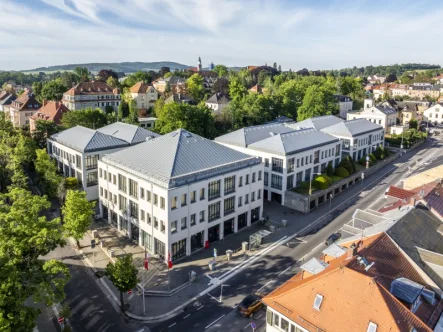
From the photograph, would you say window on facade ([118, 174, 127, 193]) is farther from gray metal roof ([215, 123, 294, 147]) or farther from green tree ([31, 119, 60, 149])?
green tree ([31, 119, 60, 149])

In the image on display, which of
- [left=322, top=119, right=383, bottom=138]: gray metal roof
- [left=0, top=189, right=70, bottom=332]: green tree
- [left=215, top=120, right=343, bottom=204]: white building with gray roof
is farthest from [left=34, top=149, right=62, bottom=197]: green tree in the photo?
[left=322, top=119, right=383, bottom=138]: gray metal roof

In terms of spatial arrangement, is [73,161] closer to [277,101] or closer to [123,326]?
[123,326]

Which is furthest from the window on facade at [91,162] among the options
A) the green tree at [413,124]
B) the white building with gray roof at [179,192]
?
the green tree at [413,124]

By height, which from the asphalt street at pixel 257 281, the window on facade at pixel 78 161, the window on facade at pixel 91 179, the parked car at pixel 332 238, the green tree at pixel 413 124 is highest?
the green tree at pixel 413 124

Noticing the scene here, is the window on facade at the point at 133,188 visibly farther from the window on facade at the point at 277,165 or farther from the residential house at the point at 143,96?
the residential house at the point at 143,96

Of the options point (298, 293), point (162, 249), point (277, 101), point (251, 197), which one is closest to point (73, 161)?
point (162, 249)

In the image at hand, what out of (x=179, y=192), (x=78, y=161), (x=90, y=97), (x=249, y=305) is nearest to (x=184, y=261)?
(x=179, y=192)

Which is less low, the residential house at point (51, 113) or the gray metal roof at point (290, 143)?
the residential house at point (51, 113)
